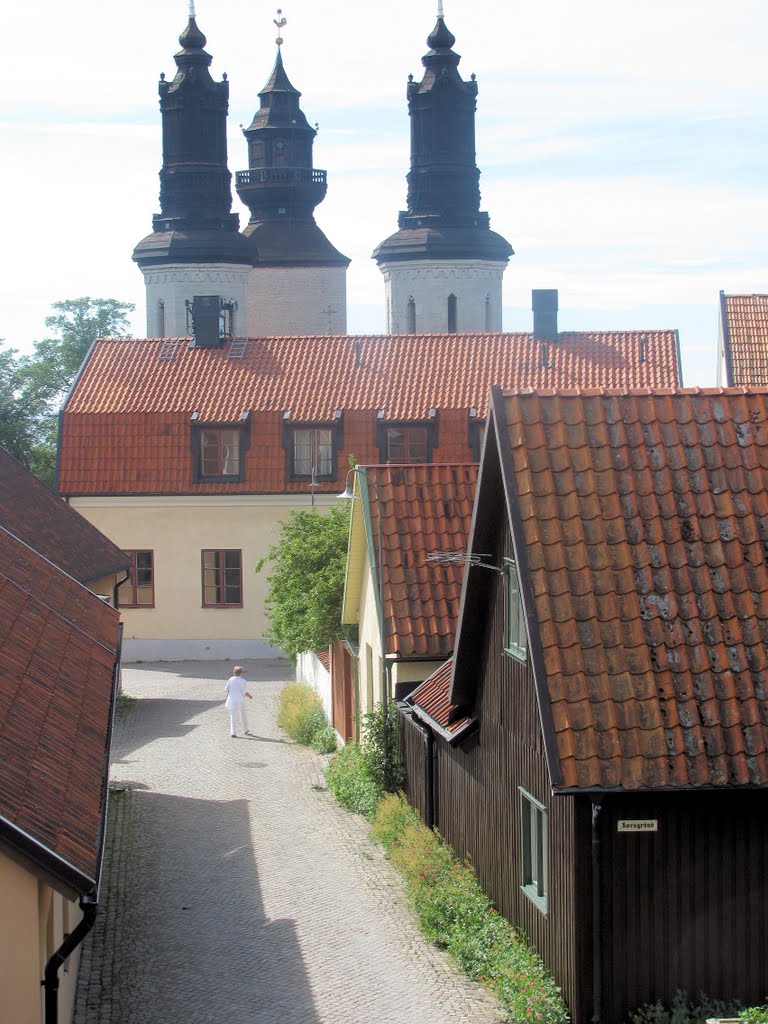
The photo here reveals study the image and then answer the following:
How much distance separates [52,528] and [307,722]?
5.38m

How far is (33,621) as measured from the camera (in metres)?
14.4

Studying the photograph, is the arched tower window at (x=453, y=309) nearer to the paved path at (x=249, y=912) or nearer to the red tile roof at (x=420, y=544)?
the paved path at (x=249, y=912)

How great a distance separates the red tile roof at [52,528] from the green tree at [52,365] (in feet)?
111

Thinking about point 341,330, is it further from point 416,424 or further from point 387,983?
point 387,983

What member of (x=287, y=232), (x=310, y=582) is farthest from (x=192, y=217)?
(x=310, y=582)

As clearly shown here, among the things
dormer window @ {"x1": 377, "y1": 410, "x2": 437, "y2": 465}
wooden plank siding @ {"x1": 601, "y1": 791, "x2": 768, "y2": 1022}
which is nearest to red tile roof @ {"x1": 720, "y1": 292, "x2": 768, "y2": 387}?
dormer window @ {"x1": 377, "y1": 410, "x2": 437, "y2": 465}

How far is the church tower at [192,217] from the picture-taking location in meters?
52.5

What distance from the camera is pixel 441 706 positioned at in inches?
654

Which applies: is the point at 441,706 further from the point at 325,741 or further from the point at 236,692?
the point at 236,692

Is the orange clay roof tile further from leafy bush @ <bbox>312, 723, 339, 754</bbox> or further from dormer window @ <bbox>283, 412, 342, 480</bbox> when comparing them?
dormer window @ <bbox>283, 412, 342, 480</bbox>

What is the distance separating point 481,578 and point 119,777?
1093 centimetres

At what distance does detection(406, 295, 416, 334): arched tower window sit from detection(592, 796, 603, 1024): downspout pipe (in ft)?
149

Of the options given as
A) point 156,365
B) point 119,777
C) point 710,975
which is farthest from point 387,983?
point 156,365

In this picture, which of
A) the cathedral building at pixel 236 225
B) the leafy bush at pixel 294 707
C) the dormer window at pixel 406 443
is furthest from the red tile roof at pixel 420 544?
the cathedral building at pixel 236 225
